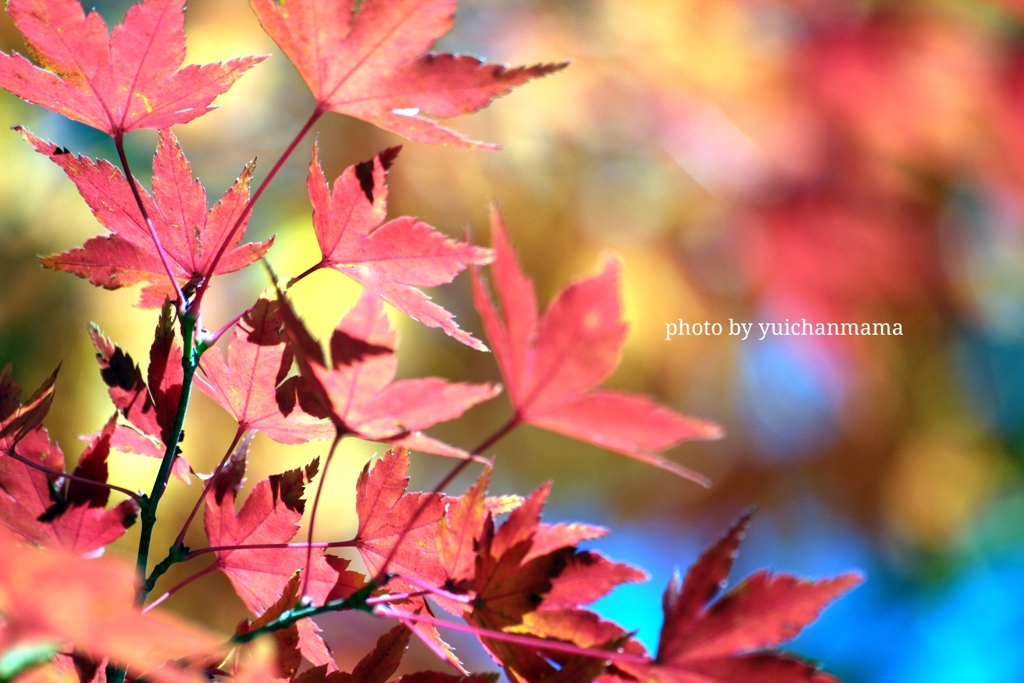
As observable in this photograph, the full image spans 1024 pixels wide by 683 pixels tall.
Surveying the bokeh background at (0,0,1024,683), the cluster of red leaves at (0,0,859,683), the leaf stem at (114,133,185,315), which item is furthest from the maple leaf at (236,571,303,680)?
the bokeh background at (0,0,1024,683)

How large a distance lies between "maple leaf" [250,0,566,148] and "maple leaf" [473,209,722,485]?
69 millimetres

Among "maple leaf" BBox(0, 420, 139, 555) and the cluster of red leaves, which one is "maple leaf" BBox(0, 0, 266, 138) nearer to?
the cluster of red leaves

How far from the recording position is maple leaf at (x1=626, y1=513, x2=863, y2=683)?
0.22m

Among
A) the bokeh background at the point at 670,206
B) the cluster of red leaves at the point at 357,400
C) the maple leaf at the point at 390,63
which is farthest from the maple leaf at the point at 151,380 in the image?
the bokeh background at the point at 670,206

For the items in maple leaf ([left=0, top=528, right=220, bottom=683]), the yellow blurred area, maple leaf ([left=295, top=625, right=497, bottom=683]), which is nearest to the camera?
maple leaf ([left=0, top=528, right=220, bottom=683])

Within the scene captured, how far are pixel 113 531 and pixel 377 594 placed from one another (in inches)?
4.2

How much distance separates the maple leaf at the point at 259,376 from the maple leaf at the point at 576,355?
0.30 ft

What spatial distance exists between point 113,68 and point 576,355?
0.20 meters

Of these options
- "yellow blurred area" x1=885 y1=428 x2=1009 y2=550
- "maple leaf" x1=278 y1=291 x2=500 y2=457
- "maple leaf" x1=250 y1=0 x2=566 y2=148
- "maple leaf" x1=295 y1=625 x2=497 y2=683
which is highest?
"maple leaf" x1=250 y1=0 x2=566 y2=148

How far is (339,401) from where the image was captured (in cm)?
22

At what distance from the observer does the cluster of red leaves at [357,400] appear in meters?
0.22

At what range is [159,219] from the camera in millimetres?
276

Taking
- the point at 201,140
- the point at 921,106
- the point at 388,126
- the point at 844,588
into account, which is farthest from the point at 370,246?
the point at 921,106

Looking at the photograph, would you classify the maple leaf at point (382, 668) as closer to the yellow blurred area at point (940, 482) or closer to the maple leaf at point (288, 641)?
the maple leaf at point (288, 641)
